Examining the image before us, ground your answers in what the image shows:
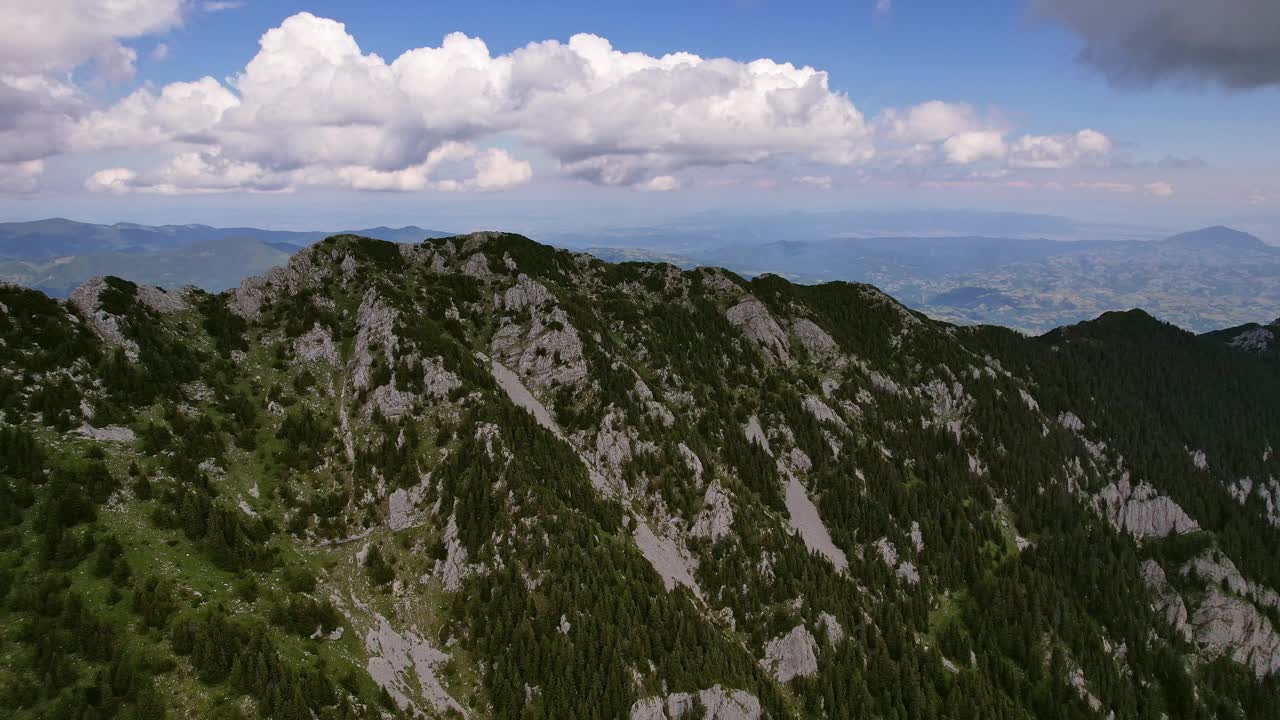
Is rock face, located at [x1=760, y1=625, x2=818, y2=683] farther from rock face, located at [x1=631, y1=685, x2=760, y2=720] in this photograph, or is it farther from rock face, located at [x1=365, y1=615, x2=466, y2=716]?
rock face, located at [x1=365, y1=615, x2=466, y2=716]

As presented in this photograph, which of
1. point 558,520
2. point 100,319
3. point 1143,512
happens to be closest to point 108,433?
point 100,319

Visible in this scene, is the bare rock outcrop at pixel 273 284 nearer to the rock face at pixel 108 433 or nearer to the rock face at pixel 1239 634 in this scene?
the rock face at pixel 108 433

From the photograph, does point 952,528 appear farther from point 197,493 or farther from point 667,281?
point 197,493

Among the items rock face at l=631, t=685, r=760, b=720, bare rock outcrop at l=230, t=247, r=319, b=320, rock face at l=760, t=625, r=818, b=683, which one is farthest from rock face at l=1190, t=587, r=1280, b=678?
bare rock outcrop at l=230, t=247, r=319, b=320

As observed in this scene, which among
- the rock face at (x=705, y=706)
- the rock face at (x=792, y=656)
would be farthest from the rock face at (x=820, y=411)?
the rock face at (x=705, y=706)

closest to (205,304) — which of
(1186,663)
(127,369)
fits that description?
(127,369)

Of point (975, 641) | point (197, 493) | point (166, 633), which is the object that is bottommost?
point (975, 641)

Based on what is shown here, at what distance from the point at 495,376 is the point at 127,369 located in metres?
56.7

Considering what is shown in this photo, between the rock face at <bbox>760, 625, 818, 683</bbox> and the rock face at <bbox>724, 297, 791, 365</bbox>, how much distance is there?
74222 mm

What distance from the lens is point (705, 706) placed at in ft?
234

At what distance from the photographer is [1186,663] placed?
10588 centimetres

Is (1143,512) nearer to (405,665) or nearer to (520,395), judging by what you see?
(520,395)

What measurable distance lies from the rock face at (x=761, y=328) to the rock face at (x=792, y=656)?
7422 cm

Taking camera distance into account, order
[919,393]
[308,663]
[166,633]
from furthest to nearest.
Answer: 1. [919,393]
2. [308,663]
3. [166,633]
